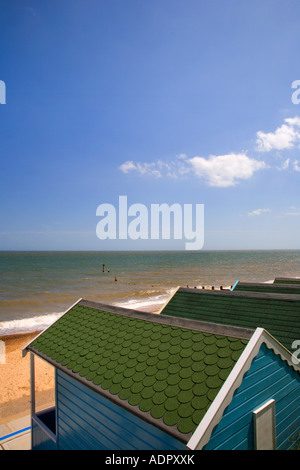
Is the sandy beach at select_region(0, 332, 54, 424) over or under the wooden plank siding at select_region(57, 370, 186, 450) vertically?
under

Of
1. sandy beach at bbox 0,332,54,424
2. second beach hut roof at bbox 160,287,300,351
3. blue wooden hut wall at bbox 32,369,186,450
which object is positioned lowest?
sandy beach at bbox 0,332,54,424

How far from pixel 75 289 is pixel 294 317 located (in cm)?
4611

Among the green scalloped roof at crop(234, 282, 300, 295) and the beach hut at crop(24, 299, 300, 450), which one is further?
the green scalloped roof at crop(234, 282, 300, 295)

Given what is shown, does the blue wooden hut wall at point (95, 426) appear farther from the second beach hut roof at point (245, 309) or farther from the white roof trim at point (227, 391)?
the second beach hut roof at point (245, 309)

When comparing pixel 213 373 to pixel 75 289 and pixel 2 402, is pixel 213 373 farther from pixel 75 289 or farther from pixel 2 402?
pixel 75 289

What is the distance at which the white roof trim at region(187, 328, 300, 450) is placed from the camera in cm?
347

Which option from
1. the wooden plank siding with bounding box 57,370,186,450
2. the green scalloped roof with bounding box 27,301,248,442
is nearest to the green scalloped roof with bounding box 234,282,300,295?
the green scalloped roof with bounding box 27,301,248,442

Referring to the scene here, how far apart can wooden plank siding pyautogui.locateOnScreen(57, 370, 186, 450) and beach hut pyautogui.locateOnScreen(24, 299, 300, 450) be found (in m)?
0.02

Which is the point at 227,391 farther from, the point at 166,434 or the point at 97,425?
the point at 97,425

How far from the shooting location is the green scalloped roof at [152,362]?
13.3 feet

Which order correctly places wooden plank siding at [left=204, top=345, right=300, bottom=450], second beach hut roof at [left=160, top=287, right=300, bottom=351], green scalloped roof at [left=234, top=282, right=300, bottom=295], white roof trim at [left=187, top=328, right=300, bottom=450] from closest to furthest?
white roof trim at [left=187, top=328, right=300, bottom=450] → wooden plank siding at [left=204, top=345, right=300, bottom=450] → second beach hut roof at [left=160, top=287, right=300, bottom=351] → green scalloped roof at [left=234, top=282, right=300, bottom=295]

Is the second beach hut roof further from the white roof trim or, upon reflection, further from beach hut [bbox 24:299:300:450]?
the white roof trim

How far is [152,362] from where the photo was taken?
16.5 ft
